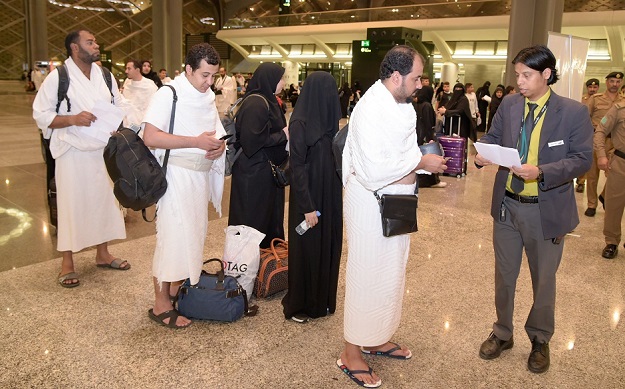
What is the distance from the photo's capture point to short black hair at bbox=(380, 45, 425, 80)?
2.55 meters

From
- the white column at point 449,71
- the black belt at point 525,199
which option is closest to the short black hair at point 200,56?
the black belt at point 525,199

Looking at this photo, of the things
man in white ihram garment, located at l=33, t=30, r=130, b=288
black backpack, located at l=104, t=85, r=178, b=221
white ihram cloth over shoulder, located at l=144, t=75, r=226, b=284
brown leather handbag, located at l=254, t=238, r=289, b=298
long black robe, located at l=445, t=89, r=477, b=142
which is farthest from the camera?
long black robe, located at l=445, t=89, r=477, b=142

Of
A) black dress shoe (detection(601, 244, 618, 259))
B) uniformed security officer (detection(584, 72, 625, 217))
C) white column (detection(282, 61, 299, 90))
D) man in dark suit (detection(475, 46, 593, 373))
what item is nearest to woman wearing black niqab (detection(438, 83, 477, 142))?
uniformed security officer (detection(584, 72, 625, 217))

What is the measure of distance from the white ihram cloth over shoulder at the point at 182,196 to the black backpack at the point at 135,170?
0.05m

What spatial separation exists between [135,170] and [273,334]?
1.28 m

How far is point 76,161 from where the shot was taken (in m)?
4.11

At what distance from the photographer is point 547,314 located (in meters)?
3.08

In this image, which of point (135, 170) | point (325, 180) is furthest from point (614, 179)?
point (135, 170)

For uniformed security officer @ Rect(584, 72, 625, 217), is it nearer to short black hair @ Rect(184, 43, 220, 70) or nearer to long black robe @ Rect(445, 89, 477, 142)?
long black robe @ Rect(445, 89, 477, 142)

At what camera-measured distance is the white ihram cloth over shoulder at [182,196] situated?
3213 millimetres

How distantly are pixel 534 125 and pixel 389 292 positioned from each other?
1204 mm

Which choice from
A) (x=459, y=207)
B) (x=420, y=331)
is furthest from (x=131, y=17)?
(x=420, y=331)

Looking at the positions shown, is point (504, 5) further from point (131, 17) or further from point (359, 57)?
point (131, 17)

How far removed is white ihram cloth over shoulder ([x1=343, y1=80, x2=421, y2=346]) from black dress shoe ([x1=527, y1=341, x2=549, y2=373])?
0.81 meters
